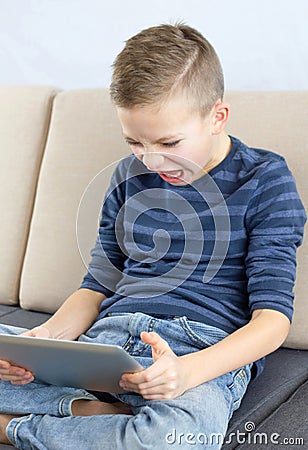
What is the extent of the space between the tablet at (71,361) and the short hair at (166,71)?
17.7 inches

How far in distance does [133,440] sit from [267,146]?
77 centimetres

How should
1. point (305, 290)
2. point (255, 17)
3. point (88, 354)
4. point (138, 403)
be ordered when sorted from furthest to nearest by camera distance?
point (255, 17) → point (305, 290) → point (138, 403) → point (88, 354)

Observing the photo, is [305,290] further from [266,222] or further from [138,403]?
[138,403]

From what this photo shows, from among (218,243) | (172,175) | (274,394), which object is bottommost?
(274,394)

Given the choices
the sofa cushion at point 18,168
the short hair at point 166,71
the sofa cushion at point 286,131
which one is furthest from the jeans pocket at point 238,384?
the sofa cushion at point 18,168

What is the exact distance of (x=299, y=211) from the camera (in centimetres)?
149

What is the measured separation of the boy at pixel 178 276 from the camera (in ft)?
4.11

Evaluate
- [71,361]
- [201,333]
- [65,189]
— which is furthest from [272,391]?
[65,189]

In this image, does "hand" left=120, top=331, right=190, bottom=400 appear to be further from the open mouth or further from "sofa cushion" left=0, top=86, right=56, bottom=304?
"sofa cushion" left=0, top=86, right=56, bottom=304

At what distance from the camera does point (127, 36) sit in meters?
2.23

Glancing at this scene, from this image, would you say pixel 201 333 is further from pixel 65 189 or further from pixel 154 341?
pixel 65 189

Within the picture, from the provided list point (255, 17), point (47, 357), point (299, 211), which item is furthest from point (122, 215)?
point (255, 17)

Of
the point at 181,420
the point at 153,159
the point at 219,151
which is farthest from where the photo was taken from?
the point at 219,151

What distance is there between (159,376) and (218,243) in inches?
14.2
